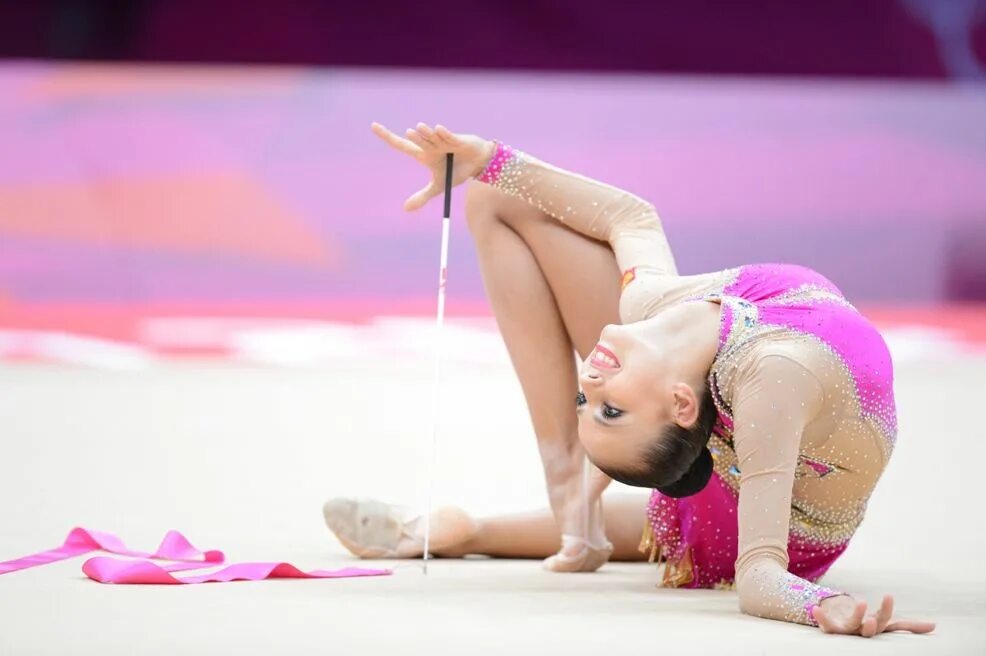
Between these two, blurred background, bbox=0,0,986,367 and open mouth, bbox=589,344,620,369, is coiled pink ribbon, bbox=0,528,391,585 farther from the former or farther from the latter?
blurred background, bbox=0,0,986,367

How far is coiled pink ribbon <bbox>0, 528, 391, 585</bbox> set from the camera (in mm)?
1978

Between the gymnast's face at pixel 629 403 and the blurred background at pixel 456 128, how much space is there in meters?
3.97

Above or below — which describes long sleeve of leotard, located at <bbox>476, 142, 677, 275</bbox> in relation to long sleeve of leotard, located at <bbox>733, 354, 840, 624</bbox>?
above

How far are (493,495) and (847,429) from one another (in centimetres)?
131

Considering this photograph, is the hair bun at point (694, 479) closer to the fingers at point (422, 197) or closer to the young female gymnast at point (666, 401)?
the young female gymnast at point (666, 401)

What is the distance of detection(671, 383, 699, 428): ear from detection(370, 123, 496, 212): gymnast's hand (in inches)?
23.9

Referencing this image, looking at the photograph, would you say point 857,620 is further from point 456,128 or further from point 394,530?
point 456,128

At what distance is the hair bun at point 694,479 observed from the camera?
1911 mm

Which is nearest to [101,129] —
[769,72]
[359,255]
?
[359,255]

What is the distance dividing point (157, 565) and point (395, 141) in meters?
0.73

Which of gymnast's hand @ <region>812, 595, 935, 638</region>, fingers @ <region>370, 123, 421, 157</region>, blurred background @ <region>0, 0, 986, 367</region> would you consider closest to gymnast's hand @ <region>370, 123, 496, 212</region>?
fingers @ <region>370, 123, 421, 157</region>

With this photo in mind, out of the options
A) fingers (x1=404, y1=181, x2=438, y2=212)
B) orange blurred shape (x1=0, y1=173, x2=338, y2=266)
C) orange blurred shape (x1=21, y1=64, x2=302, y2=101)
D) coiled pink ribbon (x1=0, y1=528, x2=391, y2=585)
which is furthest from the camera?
orange blurred shape (x1=21, y1=64, x2=302, y2=101)

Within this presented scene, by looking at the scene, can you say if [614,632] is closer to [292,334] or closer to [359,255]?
[292,334]

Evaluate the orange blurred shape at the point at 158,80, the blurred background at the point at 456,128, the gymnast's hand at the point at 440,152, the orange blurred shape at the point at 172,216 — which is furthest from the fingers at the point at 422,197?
the orange blurred shape at the point at 158,80
